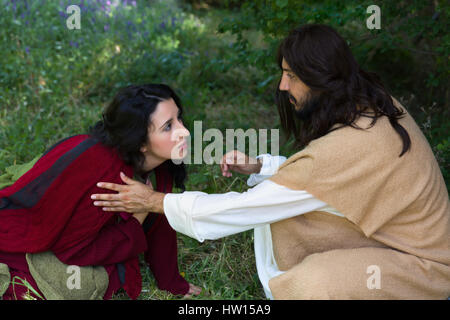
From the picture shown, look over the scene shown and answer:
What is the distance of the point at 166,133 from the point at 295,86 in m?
0.68

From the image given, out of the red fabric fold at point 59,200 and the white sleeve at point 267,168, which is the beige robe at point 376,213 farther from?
the red fabric fold at point 59,200

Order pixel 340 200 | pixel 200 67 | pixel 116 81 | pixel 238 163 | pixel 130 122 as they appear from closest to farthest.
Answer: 1. pixel 340 200
2. pixel 130 122
3. pixel 238 163
4. pixel 116 81
5. pixel 200 67

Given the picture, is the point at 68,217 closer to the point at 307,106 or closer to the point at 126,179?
the point at 126,179

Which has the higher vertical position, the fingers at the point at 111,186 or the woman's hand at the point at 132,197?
the fingers at the point at 111,186

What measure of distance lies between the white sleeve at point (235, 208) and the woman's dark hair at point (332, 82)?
343mm

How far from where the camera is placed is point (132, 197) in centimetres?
231

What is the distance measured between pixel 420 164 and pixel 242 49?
222cm

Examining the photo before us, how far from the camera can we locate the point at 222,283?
286cm

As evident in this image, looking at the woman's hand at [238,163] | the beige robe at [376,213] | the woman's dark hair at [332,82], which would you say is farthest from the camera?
the woman's hand at [238,163]

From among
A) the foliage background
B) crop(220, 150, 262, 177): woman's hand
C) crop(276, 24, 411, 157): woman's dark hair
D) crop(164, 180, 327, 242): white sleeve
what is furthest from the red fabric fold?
crop(276, 24, 411, 157): woman's dark hair

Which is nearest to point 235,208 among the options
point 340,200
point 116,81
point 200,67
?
point 340,200

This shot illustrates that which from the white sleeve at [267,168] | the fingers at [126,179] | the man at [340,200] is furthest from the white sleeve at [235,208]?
the white sleeve at [267,168]

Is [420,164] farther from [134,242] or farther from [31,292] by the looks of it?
[31,292]

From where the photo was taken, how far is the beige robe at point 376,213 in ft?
6.85
